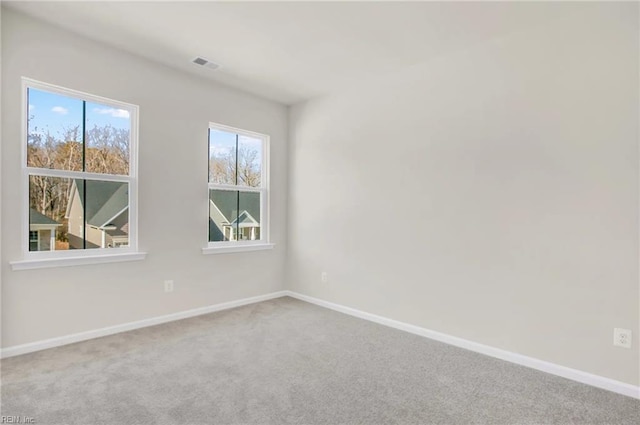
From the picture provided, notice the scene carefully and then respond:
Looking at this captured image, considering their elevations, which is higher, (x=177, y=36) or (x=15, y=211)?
(x=177, y=36)

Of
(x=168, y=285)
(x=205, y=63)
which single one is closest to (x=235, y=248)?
(x=168, y=285)

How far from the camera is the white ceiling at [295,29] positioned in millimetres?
2377

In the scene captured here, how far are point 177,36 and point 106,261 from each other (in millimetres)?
2071

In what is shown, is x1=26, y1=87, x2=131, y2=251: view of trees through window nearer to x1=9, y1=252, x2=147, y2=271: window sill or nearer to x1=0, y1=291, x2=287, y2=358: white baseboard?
x1=9, y1=252, x2=147, y2=271: window sill

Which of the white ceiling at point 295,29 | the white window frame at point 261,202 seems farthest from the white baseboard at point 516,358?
the white ceiling at point 295,29

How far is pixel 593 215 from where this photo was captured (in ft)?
7.60

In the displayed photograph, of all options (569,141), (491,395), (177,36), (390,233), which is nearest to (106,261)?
→ (177,36)

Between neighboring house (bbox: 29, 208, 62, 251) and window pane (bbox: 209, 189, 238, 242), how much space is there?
Result: 4.71ft

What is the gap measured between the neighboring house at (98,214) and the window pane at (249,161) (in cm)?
137

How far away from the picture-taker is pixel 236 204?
415cm

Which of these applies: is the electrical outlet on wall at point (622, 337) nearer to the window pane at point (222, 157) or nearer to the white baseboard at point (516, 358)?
the white baseboard at point (516, 358)

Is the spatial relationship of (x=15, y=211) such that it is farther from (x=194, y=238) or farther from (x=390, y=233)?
(x=390, y=233)

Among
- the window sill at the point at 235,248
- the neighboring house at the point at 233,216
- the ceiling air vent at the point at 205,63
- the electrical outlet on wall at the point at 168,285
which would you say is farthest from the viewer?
the neighboring house at the point at 233,216

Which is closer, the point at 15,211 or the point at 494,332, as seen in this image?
the point at 15,211
